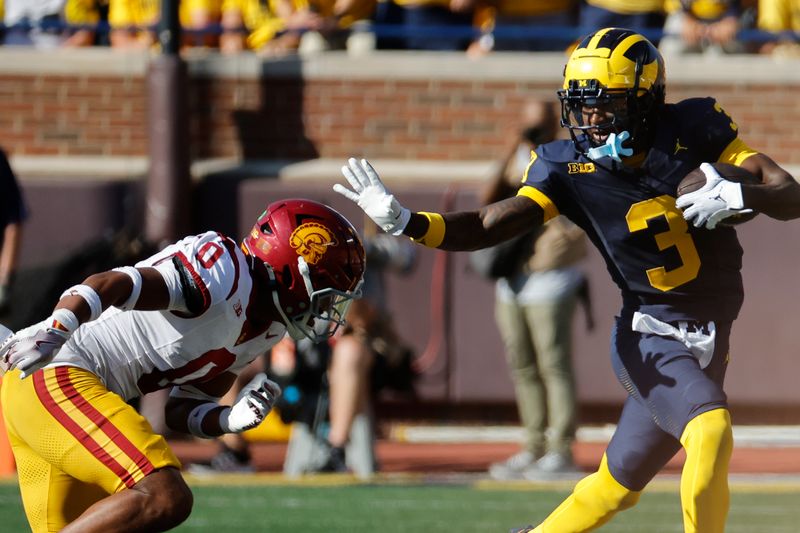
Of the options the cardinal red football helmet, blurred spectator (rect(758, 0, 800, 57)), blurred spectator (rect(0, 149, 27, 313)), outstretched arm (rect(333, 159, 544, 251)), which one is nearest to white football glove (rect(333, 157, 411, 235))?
outstretched arm (rect(333, 159, 544, 251))

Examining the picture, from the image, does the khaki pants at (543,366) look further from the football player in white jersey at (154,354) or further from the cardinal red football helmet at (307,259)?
the cardinal red football helmet at (307,259)

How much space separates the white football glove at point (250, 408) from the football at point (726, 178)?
1427mm

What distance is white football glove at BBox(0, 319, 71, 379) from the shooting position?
12.0 feet

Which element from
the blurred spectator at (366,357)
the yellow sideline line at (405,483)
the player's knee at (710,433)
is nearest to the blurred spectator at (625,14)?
the blurred spectator at (366,357)

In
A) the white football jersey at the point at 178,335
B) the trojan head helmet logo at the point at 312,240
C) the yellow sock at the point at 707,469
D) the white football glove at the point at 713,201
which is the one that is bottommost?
the yellow sock at the point at 707,469

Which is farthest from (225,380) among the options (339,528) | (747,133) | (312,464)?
(747,133)

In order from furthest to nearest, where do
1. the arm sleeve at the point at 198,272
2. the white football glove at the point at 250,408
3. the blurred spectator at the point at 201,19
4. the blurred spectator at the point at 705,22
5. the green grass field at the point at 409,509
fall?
the blurred spectator at the point at 201,19 → the blurred spectator at the point at 705,22 → the green grass field at the point at 409,509 → the white football glove at the point at 250,408 → the arm sleeve at the point at 198,272

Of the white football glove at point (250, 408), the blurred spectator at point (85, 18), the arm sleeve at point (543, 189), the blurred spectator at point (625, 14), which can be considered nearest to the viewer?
the white football glove at point (250, 408)

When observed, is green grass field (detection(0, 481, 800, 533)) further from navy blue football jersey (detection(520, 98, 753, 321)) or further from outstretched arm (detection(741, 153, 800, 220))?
outstretched arm (detection(741, 153, 800, 220))

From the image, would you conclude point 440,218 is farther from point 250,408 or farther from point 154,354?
point 154,354

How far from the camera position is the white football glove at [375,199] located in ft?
14.6

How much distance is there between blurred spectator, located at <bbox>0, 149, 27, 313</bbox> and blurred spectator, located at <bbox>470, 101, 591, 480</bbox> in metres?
2.41

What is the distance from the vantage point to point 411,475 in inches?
301

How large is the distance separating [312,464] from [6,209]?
2070 millimetres
